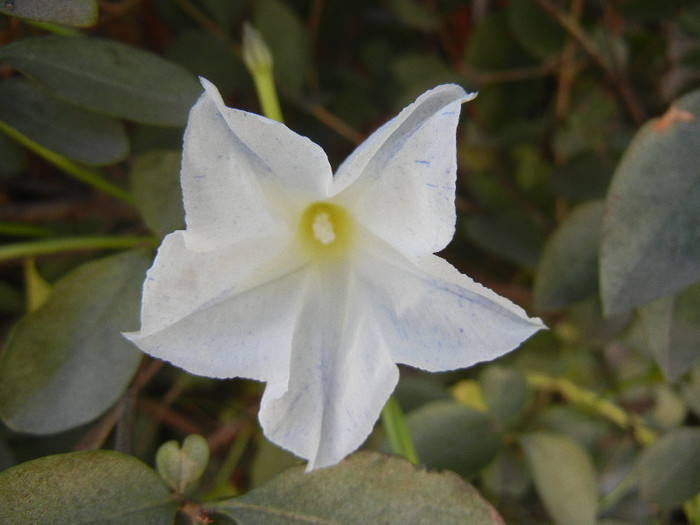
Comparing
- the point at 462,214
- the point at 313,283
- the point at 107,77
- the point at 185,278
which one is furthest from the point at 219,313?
the point at 462,214

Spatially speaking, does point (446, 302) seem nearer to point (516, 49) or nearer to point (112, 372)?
point (112, 372)

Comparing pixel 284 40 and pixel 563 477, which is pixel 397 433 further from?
pixel 284 40

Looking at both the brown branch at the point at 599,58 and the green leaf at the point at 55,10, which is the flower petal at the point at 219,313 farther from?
the brown branch at the point at 599,58

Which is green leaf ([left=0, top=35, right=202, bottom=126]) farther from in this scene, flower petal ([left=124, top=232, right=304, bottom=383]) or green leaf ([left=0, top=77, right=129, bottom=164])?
flower petal ([left=124, top=232, right=304, bottom=383])

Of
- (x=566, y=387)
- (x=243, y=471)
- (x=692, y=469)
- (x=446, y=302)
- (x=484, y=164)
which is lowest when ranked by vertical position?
(x=243, y=471)

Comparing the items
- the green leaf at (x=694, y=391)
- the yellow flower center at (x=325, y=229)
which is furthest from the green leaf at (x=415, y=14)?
the green leaf at (x=694, y=391)

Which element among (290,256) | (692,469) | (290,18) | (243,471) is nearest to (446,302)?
(290,256)
